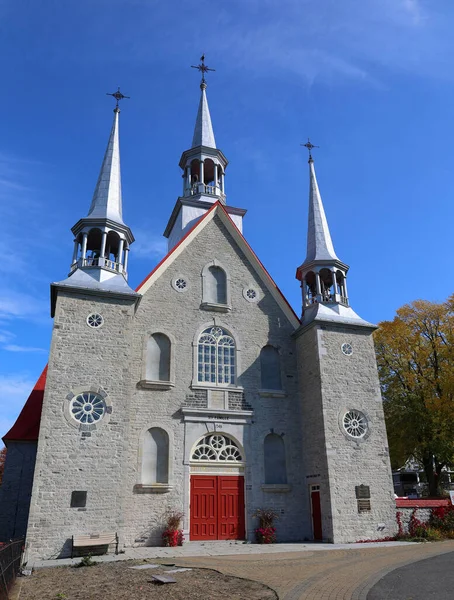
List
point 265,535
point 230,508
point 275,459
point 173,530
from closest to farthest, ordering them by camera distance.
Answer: point 173,530
point 265,535
point 230,508
point 275,459

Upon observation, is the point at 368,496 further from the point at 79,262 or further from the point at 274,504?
the point at 79,262

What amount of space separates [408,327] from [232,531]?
54.6 ft

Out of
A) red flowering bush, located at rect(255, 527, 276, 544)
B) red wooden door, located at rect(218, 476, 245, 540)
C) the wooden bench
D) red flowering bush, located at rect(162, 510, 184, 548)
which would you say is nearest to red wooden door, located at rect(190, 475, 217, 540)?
red wooden door, located at rect(218, 476, 245, 540)

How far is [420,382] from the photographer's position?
2703 cm

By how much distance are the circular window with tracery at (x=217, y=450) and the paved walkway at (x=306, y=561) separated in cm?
291

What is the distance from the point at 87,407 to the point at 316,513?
946 cm

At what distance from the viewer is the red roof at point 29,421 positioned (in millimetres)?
18875

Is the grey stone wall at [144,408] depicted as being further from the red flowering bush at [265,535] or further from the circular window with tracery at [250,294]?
the red flowering bush at [265,535]

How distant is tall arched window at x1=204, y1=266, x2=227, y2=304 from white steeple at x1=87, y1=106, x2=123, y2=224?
14.7 ft

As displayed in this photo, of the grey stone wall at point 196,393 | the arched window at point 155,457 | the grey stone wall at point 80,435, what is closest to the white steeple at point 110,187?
the grey stone wall at point 196,393

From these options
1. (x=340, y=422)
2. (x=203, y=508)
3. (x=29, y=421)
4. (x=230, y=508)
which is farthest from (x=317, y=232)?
(x=29, y=421)

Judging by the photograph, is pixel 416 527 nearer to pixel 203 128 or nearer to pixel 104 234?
pixel 104 234

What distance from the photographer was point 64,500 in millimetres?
14508

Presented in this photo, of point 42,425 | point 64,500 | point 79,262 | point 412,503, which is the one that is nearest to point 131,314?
point 79,262
